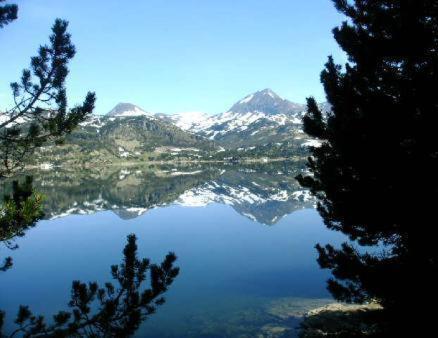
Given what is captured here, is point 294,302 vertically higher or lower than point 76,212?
lower

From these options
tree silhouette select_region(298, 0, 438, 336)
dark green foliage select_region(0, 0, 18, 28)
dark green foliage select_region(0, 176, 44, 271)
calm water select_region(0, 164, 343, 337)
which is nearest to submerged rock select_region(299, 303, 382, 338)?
calm water select_region(0, 164, 343, 337)

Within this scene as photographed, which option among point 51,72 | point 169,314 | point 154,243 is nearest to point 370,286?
point 51,72

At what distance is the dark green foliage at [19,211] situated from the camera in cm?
1358

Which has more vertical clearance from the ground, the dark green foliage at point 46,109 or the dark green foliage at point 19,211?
the dark green foliage at point 46,109

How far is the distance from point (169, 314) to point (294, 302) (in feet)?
40.6

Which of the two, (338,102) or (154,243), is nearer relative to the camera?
(338,102)

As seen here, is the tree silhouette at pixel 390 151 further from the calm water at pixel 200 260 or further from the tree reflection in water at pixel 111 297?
the calm water at pixel 200 260

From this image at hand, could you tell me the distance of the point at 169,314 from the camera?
39.1 m

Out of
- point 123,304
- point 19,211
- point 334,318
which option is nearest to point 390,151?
point 123,304

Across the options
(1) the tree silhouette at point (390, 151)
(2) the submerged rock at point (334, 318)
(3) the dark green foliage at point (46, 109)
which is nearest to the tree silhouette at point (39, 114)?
(3) the dark green foliage at point (46, 109)

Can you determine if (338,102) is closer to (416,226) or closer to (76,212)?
(416,226)

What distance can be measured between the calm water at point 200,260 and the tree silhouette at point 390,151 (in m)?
19.5

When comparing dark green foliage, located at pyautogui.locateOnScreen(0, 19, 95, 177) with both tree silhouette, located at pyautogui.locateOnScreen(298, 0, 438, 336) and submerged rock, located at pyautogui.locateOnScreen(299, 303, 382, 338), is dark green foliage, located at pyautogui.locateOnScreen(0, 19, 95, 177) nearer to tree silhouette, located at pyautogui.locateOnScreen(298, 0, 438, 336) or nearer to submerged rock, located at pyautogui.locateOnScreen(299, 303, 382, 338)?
tree silhouette, located at pyautogui.locateOnScreen(298, 0, 438, 336)

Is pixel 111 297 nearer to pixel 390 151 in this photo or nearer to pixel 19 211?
pixel 19 211
